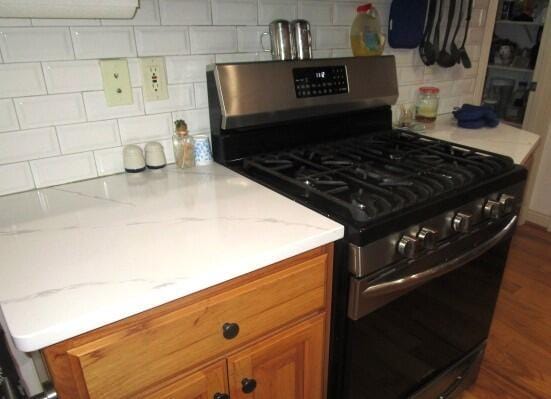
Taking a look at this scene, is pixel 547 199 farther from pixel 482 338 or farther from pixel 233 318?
pixel 233 318

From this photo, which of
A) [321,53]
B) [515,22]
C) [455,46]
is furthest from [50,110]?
[515,22]

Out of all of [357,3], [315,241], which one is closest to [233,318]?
[315,241]

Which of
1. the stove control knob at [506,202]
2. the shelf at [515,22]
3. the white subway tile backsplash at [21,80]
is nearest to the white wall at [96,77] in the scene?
the white subway tile backsplash at [21,80]

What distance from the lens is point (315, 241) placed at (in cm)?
81

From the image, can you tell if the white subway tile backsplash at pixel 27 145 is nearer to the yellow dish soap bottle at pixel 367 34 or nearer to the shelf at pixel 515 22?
the yellow dish soap bottle at pixel 367 34

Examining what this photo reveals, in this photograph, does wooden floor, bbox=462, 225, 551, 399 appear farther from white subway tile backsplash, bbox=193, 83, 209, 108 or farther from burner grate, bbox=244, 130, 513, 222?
white subway tile backsplash, bbox=193, 83, 209, 108

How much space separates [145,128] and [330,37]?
0.76 meters

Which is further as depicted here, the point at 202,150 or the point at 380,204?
the point at 202,150

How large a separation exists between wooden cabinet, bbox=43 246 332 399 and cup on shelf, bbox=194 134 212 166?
558 millimetres

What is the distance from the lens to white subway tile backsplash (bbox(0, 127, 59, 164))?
1026mm

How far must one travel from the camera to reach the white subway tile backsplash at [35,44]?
958mm

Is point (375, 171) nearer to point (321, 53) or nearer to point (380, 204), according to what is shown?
point (380, 204)

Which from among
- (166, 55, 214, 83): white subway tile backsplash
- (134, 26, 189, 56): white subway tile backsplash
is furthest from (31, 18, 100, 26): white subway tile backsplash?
(166, 55, 214, 83): white subway tile backsplash

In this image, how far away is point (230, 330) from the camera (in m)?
0.78
